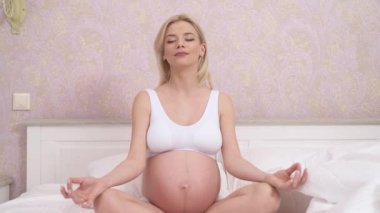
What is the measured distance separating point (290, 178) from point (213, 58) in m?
1.09

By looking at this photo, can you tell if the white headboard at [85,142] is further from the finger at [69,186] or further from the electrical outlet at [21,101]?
the finger at [69,186]

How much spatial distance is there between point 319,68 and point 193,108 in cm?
98

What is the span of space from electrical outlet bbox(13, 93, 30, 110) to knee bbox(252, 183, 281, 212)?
1.41 meters

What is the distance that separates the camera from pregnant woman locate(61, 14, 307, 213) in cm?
123

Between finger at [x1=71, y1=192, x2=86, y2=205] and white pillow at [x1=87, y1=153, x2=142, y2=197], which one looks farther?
white pillow at [x1=87, y1=153, x2=142, y2=197]

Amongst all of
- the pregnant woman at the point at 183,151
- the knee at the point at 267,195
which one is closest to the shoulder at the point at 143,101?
the pregnant woman at the point at 183,151

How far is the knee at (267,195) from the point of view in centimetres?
121

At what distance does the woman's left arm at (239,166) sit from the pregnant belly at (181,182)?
0.08 meters

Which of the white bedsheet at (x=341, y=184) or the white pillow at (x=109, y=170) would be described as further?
the white pillow at (x=109, y=170)

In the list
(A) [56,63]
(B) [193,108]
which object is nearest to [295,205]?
(B) [193,108]

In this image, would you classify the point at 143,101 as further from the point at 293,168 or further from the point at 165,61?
the point at 293,168

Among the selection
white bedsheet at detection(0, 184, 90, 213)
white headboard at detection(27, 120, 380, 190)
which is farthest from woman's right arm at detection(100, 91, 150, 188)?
white headboard at detection(27, 120, 380, 190)

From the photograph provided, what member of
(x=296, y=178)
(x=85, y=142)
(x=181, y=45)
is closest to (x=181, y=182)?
(x=296, y=178)

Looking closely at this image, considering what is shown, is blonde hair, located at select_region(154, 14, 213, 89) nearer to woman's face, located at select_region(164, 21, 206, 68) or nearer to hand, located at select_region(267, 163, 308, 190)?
woman's face, located at select_region(164, 21, 206, 68)
